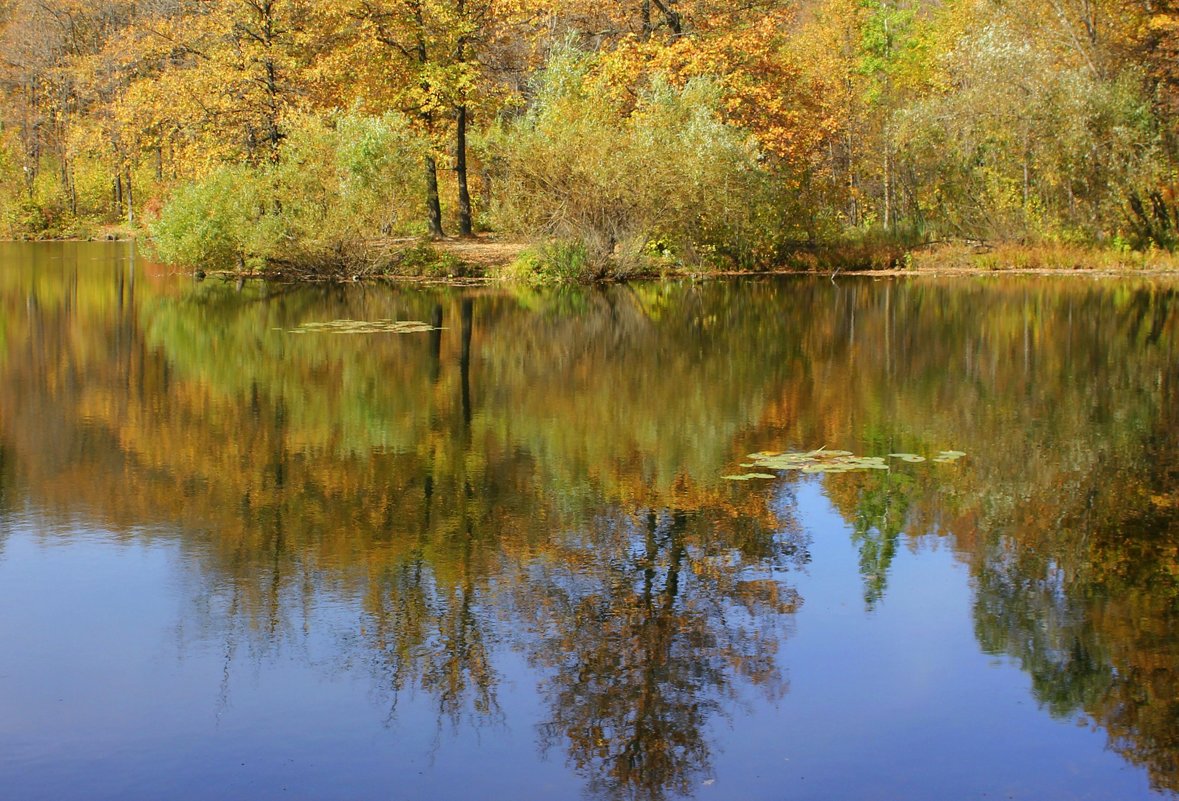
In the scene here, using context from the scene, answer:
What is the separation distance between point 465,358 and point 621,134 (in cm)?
1639

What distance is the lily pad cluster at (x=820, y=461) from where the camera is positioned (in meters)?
10.7

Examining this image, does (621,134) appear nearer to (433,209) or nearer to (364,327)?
(433,209)

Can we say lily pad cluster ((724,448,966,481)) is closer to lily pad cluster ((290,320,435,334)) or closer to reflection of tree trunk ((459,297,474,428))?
reflection of tree trunk ((459,297,474,428))

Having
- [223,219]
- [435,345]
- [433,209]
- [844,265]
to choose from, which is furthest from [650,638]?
[433,209]

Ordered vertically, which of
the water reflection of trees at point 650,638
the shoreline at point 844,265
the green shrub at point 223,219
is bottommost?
the water reflection of trees at point 650,638

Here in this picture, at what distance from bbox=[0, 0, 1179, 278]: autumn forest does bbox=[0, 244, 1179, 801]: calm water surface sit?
53.1 ft

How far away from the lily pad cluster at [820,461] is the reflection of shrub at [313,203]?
74.8ft

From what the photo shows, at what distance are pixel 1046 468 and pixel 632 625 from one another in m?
5.40

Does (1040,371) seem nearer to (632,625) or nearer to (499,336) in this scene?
(499,336)

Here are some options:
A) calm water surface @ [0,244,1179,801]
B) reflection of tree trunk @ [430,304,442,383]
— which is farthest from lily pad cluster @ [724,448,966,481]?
reflection of tree trunk @ [430,304,442,383]

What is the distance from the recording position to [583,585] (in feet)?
24.7

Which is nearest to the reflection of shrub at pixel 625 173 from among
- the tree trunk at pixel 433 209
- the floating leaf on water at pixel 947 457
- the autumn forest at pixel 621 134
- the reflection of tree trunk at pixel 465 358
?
the autumn forest at pixel 621 134

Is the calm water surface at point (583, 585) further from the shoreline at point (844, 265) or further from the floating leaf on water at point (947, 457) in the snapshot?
Answer: the shoreline at point (844, 265)

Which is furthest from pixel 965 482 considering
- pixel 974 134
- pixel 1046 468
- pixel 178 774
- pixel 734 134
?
pixel 974 134
